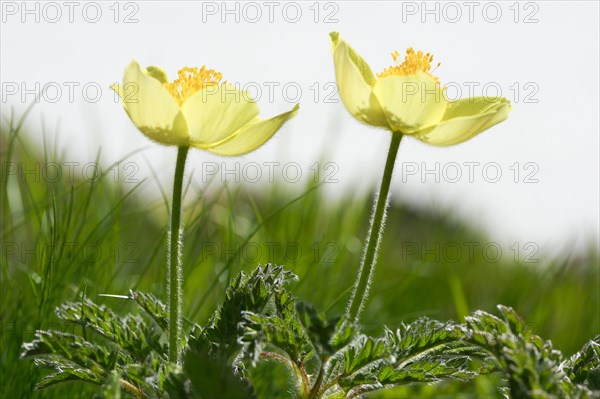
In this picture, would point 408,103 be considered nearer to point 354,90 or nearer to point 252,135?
point 354,90

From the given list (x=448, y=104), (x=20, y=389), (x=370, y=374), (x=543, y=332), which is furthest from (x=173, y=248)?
(x=543, y=332)

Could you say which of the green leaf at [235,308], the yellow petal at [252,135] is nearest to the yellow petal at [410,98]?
the yellow petal at [252,135]

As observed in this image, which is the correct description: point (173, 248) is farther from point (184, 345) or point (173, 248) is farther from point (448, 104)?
point (448, 104)

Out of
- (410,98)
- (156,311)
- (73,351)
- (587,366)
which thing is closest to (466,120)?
(410,98)

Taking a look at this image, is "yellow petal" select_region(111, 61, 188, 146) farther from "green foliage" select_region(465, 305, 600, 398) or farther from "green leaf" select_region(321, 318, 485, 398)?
"green foliage" select_region(465, 305, 600, 398)

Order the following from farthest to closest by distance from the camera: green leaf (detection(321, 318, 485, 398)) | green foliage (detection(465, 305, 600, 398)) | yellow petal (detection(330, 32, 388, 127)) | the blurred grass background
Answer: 1. the blurred grass background
2. yellow petal (detection(330, 32, 388, 127))
3. green leaf (detection(321, 318, 485, 398))
4. green foliage (detection(465, 305, 600, 398))

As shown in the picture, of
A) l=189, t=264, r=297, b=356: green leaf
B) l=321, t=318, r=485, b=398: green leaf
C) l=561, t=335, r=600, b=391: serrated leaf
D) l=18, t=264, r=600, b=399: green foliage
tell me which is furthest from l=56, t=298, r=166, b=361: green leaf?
l=561, t=335, r=600, b=391: serrated leaf
